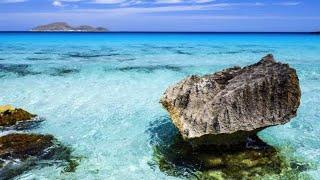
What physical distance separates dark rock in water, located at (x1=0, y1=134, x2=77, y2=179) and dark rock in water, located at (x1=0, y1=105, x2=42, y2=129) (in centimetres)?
131

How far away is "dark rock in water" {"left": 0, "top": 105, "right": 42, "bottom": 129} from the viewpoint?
1165 centimetres

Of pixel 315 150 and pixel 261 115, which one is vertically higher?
pixel 261 115

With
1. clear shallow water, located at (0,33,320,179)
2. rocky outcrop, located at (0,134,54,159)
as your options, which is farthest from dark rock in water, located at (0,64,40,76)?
rocky outcrop, located at (0,134,54,159)

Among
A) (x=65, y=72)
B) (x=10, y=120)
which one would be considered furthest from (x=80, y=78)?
(x=10, y=120)

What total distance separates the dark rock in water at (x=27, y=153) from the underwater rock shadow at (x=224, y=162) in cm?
217

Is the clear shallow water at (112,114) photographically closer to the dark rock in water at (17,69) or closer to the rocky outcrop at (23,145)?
the dark rock in water at (17,69)

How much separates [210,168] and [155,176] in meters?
1.19

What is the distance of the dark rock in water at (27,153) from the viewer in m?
8.65

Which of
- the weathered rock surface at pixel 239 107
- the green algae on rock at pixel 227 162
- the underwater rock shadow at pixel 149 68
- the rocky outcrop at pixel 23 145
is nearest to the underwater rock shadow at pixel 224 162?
the green algae on rock at pixel 227 162

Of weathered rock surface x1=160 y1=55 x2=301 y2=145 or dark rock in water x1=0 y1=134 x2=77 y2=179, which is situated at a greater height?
weathered rock surface x1=160 y1=55 x2=301 y2=145

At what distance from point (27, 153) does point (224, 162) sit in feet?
14.8

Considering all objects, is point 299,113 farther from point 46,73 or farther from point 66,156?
point 46,73

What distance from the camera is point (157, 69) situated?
2441 centimetres

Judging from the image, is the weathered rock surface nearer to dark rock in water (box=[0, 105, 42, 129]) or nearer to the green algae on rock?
the green algae on rock
